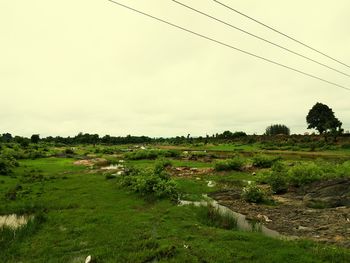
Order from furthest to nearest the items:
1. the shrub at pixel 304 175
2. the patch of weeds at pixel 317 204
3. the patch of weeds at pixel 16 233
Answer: the shrub at pixel 304 175
the patch of weeds at pixel 317 204
the patch of weeds at pixel 16 233

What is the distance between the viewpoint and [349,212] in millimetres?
16906

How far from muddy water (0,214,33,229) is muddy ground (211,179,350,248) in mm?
13144

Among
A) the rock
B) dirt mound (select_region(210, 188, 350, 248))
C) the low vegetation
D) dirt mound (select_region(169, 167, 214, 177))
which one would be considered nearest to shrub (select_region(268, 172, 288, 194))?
the low vegetation

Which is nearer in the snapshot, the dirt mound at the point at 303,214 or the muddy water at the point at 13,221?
the dirt mound at the point at 303,214

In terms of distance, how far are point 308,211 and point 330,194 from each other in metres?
3.48

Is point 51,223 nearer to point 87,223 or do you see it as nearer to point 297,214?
point 87,223

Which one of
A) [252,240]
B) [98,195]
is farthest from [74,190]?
[252,240]

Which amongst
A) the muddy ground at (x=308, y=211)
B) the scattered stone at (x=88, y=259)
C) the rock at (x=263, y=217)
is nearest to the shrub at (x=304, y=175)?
the muddy ground at (x=308, y=211)

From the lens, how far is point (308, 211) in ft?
59.3

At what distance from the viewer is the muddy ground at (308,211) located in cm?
1407

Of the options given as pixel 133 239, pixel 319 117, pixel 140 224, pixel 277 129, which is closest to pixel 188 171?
pixel 140 224

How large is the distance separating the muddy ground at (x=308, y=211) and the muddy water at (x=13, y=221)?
13144 mm

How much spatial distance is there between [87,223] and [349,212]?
15.2 meters

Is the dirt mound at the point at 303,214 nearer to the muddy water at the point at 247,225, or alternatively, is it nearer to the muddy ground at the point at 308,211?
the muddy ground at the point at 308,211
